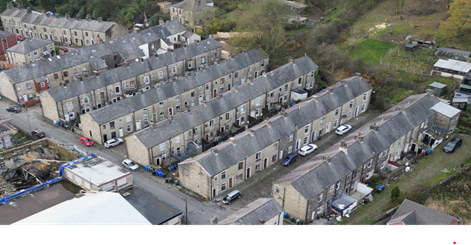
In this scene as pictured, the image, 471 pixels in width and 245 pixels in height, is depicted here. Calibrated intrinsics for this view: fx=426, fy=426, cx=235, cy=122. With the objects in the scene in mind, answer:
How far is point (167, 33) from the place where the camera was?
82312mm

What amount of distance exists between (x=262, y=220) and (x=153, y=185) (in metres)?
16.7

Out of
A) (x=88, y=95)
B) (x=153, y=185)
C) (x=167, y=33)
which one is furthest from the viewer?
(x=167, y=33)

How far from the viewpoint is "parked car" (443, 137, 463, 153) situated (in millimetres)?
53094

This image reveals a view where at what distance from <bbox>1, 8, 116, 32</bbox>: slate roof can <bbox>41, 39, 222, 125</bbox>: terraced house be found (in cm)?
2250

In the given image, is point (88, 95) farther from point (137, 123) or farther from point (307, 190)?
point (307, 190)

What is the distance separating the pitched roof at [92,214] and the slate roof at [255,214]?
6924mm

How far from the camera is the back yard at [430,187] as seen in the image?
139ft

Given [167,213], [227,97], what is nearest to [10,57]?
[227,97]

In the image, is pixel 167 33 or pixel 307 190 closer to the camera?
pixel 307 190

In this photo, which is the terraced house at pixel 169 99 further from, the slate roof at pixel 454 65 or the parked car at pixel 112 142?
the slate roof at pixel 454 65

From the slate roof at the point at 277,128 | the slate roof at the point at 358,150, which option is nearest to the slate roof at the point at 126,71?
the slate roof at the point at 277,128

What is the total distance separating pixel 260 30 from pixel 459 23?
107 ft
